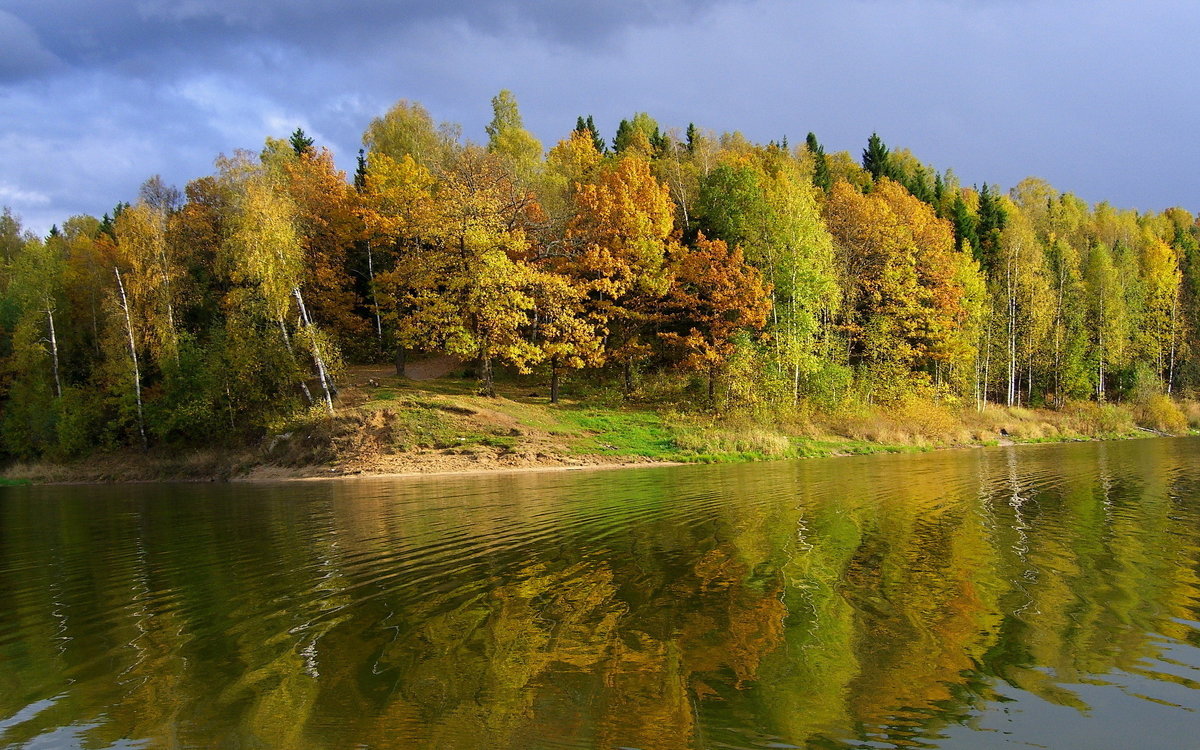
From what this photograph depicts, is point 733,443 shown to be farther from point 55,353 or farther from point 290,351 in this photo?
point 55,353

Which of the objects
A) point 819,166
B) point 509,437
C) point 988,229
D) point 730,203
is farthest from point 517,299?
point 988,229

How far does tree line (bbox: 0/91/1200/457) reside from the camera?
124ft

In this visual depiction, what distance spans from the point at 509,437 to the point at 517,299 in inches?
321

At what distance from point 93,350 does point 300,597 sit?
54128mm

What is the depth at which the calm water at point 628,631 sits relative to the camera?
206 inches

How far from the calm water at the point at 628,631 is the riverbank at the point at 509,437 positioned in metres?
15.7

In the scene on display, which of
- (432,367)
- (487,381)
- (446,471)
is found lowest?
(446,471)

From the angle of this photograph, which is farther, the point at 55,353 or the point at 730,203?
the point at 55,353

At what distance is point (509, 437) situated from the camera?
3303 cm

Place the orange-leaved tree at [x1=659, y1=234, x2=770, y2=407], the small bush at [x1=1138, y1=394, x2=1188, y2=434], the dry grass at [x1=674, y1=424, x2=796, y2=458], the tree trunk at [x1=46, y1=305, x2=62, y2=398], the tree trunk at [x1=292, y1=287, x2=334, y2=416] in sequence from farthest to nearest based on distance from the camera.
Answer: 1. the small bush at [x1=1138, y1=394, x2=1188, y2=434]
2. the tree trunk at [x1=46, y1=305, x2=62, y2=398]
3. the orange-leaved tree at [x1=659, y1=234, x2=770, y2=407]
4. the tree trunk at [x1=292, y1=287, x2=334, y2=416]
5. the dry grass at [x1=674, y1=424, x2=796, y2=458]

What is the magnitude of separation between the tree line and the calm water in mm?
23326

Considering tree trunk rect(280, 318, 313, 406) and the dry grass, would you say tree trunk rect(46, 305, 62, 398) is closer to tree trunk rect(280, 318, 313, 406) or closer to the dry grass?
tree trunk rect(280, 318, 313, 406)

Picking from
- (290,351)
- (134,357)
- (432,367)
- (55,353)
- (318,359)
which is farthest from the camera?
(432,367)

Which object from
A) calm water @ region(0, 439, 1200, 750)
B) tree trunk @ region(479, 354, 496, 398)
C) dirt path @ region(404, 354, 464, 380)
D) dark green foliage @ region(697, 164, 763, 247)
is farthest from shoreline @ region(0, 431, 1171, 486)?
dark green foliage @ region(697, 164, 763, 247)
